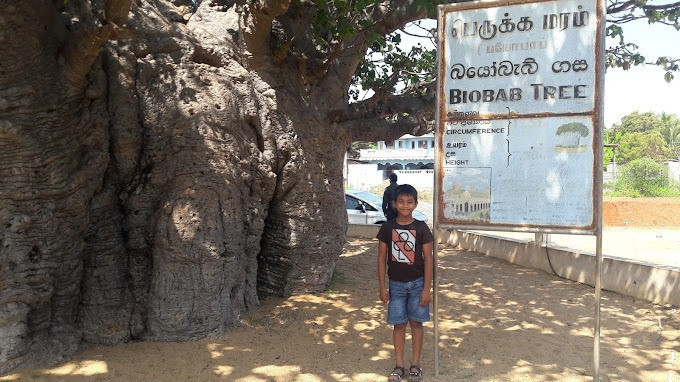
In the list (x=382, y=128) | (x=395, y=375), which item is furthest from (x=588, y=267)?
(x=395, y=375)

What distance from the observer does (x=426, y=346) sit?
456cm

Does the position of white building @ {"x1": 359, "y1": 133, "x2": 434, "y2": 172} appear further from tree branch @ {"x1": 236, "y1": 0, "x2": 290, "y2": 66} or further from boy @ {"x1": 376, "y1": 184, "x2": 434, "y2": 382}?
boy @ {"x1": 376, "y1": 184, "x2": 434, "y2": 382}

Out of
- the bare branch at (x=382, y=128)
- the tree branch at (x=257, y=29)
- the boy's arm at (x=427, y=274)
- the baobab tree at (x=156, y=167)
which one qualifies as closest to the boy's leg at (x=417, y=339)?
the boy's arm at (x=427, y=274)

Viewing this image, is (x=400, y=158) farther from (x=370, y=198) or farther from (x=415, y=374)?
(x=415, y=374)

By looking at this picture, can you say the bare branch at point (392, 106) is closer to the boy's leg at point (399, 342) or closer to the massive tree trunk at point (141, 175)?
the massive tree trunk at point (141, 175)

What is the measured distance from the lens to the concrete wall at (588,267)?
6.12 metres

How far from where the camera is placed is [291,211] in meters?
5.70

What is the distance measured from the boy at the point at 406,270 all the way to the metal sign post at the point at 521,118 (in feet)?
0.97

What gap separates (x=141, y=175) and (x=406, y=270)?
267 centimetres

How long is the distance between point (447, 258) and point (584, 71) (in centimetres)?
→ 629

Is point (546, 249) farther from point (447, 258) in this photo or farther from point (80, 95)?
point (80, 95)

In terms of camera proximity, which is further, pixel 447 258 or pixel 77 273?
pixel 447 258

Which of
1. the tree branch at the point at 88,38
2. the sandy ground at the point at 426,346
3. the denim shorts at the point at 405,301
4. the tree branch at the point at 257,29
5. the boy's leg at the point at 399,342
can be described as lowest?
the sandy ground at the point at 426,346

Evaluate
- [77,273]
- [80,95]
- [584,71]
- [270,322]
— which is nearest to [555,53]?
[584,71]
